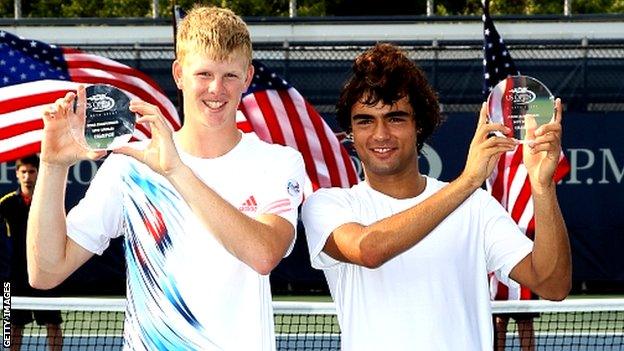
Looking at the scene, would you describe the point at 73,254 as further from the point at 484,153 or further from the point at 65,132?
the point at 484,153

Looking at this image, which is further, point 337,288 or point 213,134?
point 337,288

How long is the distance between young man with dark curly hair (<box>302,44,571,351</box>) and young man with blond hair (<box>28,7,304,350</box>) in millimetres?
214

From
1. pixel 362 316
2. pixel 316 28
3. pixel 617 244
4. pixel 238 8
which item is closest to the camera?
pixel 362 316

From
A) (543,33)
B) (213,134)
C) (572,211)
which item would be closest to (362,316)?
(213,134)

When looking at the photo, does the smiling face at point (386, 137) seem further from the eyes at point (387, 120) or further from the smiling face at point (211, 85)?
the smiling face at point (211, 85)

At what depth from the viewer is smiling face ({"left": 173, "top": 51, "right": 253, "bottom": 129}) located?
11.1ft

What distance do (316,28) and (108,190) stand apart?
42.5 feet

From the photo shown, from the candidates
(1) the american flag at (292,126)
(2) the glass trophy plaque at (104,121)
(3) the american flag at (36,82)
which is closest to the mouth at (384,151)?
(2) the glass trophy plaque at (104,121)

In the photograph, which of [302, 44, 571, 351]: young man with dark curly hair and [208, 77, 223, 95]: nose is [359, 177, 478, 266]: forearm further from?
[208, 77, 223, 95]: nose

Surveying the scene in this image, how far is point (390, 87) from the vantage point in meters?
3.64

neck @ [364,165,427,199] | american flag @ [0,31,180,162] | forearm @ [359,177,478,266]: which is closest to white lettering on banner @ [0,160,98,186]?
american flag @ [0,31,180,162]

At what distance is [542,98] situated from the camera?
138 inches

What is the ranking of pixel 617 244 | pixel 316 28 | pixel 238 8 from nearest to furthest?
pixel 617 244
pixel 316 28
pixel 238 8

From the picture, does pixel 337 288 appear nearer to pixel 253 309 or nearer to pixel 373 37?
pixel 253 309
